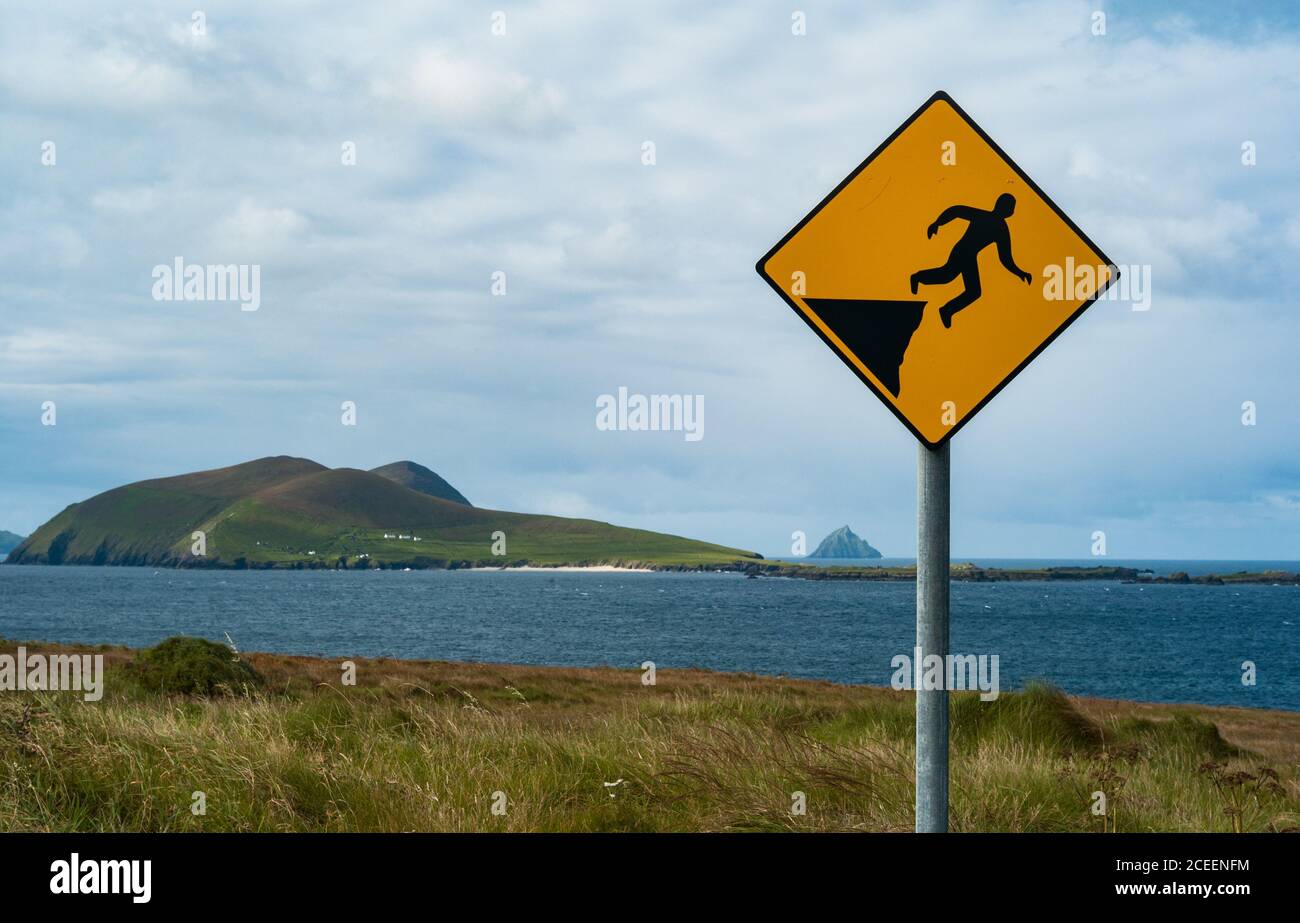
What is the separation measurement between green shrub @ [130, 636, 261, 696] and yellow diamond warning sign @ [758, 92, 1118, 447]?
21.7 metres

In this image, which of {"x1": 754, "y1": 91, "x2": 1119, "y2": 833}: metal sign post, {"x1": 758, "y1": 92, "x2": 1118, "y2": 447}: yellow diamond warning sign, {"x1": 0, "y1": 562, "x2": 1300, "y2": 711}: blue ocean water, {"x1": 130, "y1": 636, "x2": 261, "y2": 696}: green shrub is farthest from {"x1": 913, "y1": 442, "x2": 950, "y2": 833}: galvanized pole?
{"x1": 0, "y1": 562, "x2": 1300, "y2": 711}: blue ocean water

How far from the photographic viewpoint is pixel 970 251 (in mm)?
3635

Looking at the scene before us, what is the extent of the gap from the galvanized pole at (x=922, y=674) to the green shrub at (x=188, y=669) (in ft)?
70.9

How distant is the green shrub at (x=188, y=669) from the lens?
23.2m

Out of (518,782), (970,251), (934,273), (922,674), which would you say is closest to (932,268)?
(934,273)

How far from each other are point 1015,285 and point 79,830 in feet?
18.4

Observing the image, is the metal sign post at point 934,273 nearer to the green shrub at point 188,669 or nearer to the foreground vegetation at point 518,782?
the foreground vegetation at point 518,782

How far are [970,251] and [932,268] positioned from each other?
148 millimetres

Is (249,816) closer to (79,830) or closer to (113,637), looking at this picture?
(79,830)

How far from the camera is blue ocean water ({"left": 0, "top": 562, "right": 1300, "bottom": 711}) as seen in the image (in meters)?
72.8
